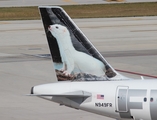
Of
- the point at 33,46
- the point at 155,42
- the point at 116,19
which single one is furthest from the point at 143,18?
the point at 33,46

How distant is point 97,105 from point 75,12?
4912 centimetres

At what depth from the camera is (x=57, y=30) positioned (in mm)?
21891

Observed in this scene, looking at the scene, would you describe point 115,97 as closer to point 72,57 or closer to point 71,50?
point 72,57

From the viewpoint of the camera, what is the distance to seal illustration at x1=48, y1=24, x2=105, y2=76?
2184 cm

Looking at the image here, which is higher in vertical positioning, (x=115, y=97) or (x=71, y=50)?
(x=71, y=50)

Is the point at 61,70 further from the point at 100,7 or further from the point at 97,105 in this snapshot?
the point at 100,7

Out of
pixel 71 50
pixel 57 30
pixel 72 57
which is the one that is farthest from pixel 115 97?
pixel 57 30

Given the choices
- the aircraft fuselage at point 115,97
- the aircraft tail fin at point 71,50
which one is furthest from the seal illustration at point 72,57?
the aircraft fuselage at point 115,97

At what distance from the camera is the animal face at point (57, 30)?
859 inches

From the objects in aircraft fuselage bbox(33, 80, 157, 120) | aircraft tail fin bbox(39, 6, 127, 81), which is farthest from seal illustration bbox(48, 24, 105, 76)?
aircraft fuselage bbox(33, 80, 157, 120)

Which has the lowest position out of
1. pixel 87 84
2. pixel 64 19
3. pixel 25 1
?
pixel 25 1

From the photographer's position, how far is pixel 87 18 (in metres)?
66.1

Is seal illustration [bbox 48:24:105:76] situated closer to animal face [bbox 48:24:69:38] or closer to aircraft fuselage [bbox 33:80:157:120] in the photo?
animal face [bbox 48:24:69:38]

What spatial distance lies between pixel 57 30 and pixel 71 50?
95cm
